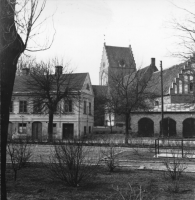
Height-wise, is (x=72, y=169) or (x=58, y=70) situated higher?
(x=58, y=70)

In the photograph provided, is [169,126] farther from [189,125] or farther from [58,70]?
[58,70]

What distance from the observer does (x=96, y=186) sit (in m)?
7.82

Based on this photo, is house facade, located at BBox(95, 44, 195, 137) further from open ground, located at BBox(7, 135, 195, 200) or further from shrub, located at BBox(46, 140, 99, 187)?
shrub, located at BBox(46, 140, 99, 187)

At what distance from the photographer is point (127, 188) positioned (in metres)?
7.53

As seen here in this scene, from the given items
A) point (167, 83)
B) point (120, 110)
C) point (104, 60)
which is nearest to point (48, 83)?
point (120, 110)

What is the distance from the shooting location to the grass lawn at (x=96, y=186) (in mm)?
6863

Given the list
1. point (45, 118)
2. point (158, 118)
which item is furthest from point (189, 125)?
point (45, 118)

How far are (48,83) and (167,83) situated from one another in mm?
21151

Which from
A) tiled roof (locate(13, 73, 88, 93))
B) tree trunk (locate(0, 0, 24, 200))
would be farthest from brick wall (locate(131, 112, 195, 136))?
tree trunk (locate(0, 0, 24, 200))

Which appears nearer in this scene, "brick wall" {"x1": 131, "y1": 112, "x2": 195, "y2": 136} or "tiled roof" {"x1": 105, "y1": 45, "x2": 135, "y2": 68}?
"brick wall" {"x1": 131, "y1": 112, "x2": 195, "y2": 136}

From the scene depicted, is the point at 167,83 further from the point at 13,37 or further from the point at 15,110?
the point at 13,37

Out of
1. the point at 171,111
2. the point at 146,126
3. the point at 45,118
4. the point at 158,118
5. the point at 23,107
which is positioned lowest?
the point at 146,126

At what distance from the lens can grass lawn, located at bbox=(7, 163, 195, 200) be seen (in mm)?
6863

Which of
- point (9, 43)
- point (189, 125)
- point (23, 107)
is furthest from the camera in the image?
point (23, 107)
